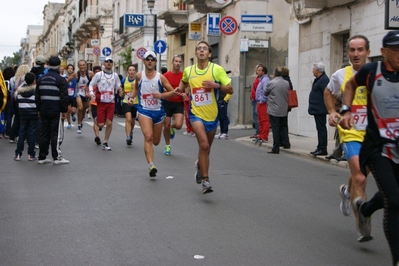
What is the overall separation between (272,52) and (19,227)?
65.9 feet

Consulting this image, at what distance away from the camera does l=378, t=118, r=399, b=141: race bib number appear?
17.4ft

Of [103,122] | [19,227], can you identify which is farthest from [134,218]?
[103,122]

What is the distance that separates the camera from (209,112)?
9086mm

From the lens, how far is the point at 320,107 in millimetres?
14469

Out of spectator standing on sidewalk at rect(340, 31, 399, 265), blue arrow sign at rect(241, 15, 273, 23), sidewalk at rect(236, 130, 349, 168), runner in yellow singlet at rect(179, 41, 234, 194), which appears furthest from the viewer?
blue arrow sign at rect(241, 15, 273, 23)

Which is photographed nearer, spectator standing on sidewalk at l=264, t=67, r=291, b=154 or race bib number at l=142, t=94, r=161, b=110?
race bib number at l=142, t=94, r=161, b=110

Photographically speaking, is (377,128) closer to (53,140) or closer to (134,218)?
(134,218)

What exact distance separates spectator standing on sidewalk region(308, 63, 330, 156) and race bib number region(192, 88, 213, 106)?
5.58 meters

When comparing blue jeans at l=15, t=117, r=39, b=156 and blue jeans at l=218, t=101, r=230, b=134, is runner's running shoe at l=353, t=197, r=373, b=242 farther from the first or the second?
blue jeans at l=218, t=101, r=230, b=134

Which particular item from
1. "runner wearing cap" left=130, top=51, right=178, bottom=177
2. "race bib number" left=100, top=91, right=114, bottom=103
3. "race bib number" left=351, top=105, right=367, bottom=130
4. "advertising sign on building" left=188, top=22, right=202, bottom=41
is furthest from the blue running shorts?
"advertising sign on building" left=188, top=22, right=202, bottom=41

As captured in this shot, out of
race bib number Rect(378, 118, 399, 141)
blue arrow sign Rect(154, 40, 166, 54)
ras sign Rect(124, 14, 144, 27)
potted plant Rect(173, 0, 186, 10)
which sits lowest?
race bib number Rect(378, 118, 399, 141)

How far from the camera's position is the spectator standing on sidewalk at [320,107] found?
14352mm

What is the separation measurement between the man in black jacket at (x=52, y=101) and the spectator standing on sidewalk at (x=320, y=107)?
5069 mm

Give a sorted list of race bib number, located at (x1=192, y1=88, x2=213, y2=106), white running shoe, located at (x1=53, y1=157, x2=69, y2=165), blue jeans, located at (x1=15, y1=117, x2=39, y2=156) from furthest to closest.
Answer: blue jeans, located at (x1=15, y1=117, x2=39, y2=156), white running shoe, located at (x1=53, y1=157, x2=69, y2=165), race bib number, located at (x1=192, y1=88, x2=213, y2=106)
